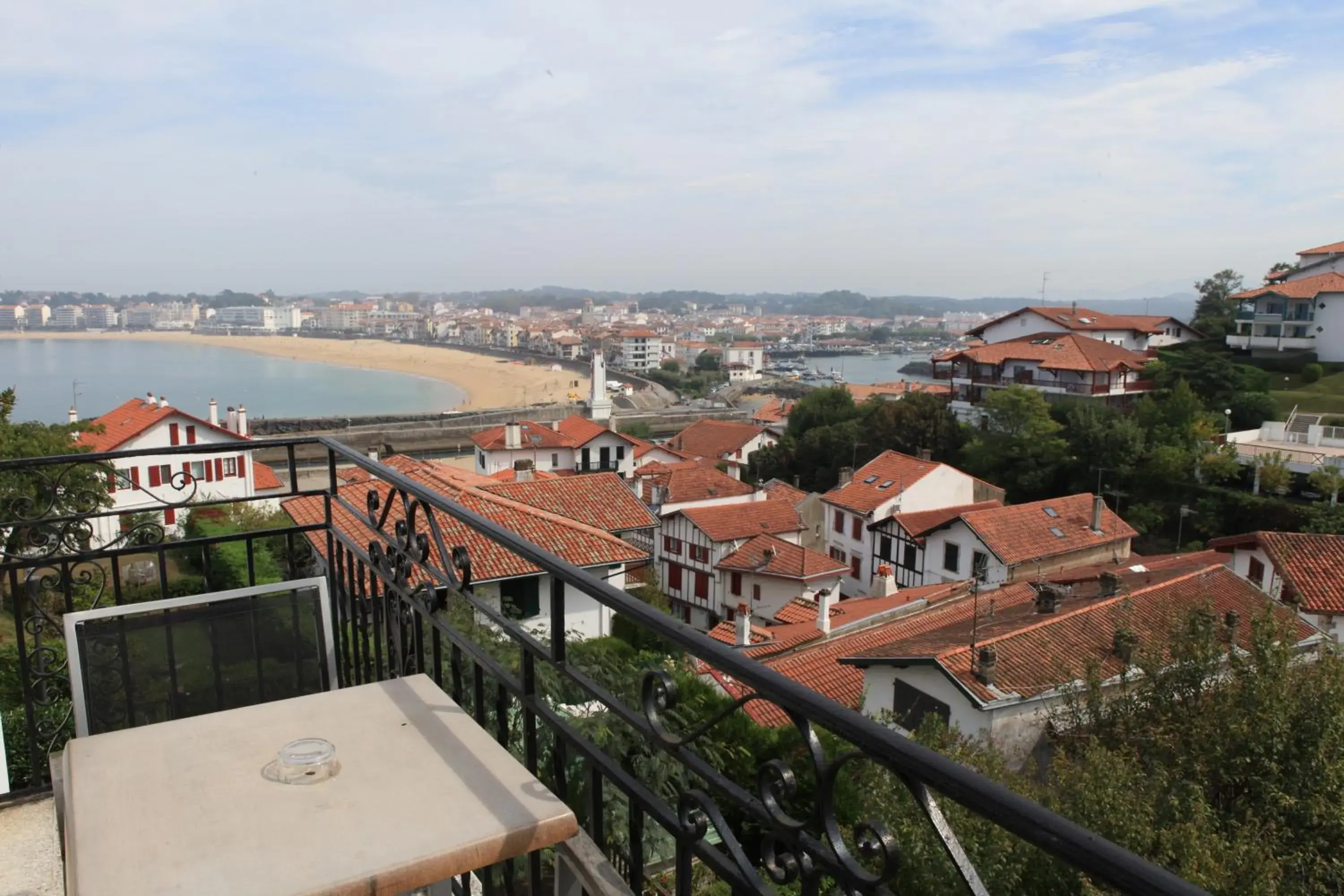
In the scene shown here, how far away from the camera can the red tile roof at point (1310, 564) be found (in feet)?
59.9

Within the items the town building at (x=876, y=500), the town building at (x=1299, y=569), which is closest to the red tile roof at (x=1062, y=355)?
the town building at (x=876, y=500)

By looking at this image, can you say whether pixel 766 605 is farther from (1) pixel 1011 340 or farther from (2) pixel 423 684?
(1) pixel 1011 340

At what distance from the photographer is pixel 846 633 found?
63.7ft

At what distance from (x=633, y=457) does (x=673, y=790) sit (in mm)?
38980

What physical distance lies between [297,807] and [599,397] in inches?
2746

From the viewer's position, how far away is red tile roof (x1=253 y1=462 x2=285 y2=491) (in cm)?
3017

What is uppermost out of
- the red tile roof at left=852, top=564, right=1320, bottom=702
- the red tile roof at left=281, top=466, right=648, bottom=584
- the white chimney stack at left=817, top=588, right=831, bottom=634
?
the red tile roof at left=281, top=466, right=648, bottom=584

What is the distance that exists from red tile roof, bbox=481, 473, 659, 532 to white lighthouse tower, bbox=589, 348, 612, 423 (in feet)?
154

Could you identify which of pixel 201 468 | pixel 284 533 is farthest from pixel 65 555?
pixel 201 468

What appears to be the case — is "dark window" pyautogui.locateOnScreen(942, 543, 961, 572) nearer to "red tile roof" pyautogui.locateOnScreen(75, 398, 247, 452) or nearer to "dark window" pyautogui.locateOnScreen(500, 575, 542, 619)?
"dark window" pyautogui.locateOnScreen(500, 575, 542, 619)

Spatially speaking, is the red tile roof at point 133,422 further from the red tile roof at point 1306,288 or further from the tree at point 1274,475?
the red tile roof at point 1306,288

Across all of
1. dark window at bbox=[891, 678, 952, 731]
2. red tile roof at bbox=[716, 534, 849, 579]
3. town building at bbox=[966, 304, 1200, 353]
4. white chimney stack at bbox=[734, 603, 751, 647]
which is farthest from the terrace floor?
town building at bbox=[966, 304, 1200, 353]

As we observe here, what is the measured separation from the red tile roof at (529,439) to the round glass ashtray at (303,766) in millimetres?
39252

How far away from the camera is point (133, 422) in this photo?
2856cm
